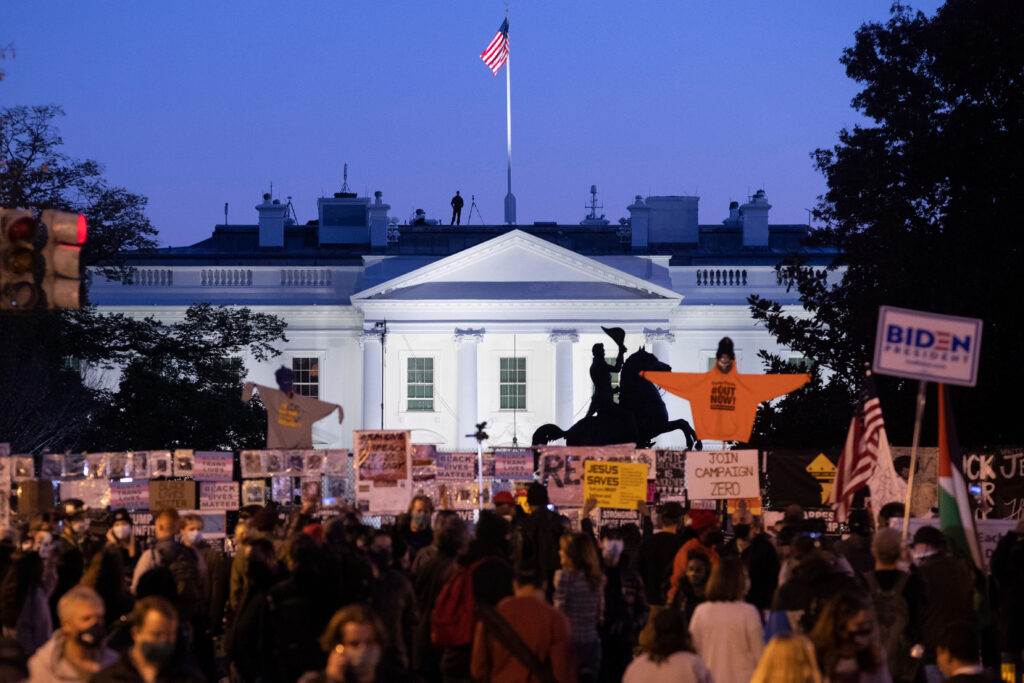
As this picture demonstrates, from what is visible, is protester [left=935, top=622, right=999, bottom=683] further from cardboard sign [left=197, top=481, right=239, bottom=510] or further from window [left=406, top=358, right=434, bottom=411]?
window [left=406, top=358, right=434, bottom=411]

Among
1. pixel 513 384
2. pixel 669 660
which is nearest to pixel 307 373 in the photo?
pixel 513 384

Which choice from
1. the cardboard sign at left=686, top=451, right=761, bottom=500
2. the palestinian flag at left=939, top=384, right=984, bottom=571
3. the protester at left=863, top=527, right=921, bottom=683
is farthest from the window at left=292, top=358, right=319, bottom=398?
the protester at left=863, top=527, right=921, bottom=683

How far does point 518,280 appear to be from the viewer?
173 ft

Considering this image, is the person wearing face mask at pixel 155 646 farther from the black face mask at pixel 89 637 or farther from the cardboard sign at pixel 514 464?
the cardboard sign at pixel 514 464

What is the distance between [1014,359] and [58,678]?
2335 centimetres

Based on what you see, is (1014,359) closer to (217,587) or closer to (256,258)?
(217,587)

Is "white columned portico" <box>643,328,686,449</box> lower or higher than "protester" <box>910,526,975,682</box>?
higher

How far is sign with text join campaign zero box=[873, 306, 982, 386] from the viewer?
10.1 meters

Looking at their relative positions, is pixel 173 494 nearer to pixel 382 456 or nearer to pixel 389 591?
pixel 382 456

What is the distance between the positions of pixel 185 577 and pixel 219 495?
7967mm

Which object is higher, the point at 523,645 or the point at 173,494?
the point at 173,494

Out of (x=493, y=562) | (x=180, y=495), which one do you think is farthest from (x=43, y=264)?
(x=180, y=495)

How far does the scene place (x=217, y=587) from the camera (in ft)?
33.1

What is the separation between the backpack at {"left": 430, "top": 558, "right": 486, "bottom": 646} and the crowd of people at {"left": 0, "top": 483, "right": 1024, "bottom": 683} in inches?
0.4
